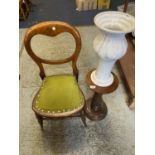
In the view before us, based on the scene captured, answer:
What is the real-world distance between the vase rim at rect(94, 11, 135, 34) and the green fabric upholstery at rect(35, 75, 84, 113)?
43 centimetres

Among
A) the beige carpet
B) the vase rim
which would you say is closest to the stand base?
the beige carpet

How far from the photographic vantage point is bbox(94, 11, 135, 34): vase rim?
106 centimetres

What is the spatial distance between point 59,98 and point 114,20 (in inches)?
22.2

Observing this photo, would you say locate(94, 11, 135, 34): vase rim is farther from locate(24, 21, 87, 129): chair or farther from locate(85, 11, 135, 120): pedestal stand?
locate(24, 21, 87, 129): chair

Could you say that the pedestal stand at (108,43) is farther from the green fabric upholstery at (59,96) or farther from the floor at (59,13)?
the floor at (59,13)

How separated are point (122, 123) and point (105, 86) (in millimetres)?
469

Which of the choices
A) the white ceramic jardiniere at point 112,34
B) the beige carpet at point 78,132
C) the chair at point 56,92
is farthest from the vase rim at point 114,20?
the beige carpet at point 78,132

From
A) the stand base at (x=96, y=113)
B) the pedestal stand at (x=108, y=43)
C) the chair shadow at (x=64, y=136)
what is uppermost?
the pedestal stand at (x=108, y=43)

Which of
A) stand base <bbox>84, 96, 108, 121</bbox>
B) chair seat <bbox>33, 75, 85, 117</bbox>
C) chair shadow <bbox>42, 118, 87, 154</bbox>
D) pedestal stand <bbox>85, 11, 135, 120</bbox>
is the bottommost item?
chair shadow <bbox>42, 118, 87, 154</bbox>

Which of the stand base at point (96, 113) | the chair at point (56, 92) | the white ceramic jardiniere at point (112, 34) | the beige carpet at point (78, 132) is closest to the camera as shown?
the white ceramic jardiniere at point (112, 34)

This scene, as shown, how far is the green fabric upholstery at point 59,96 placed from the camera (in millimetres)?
1180

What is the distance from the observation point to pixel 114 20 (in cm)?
111
